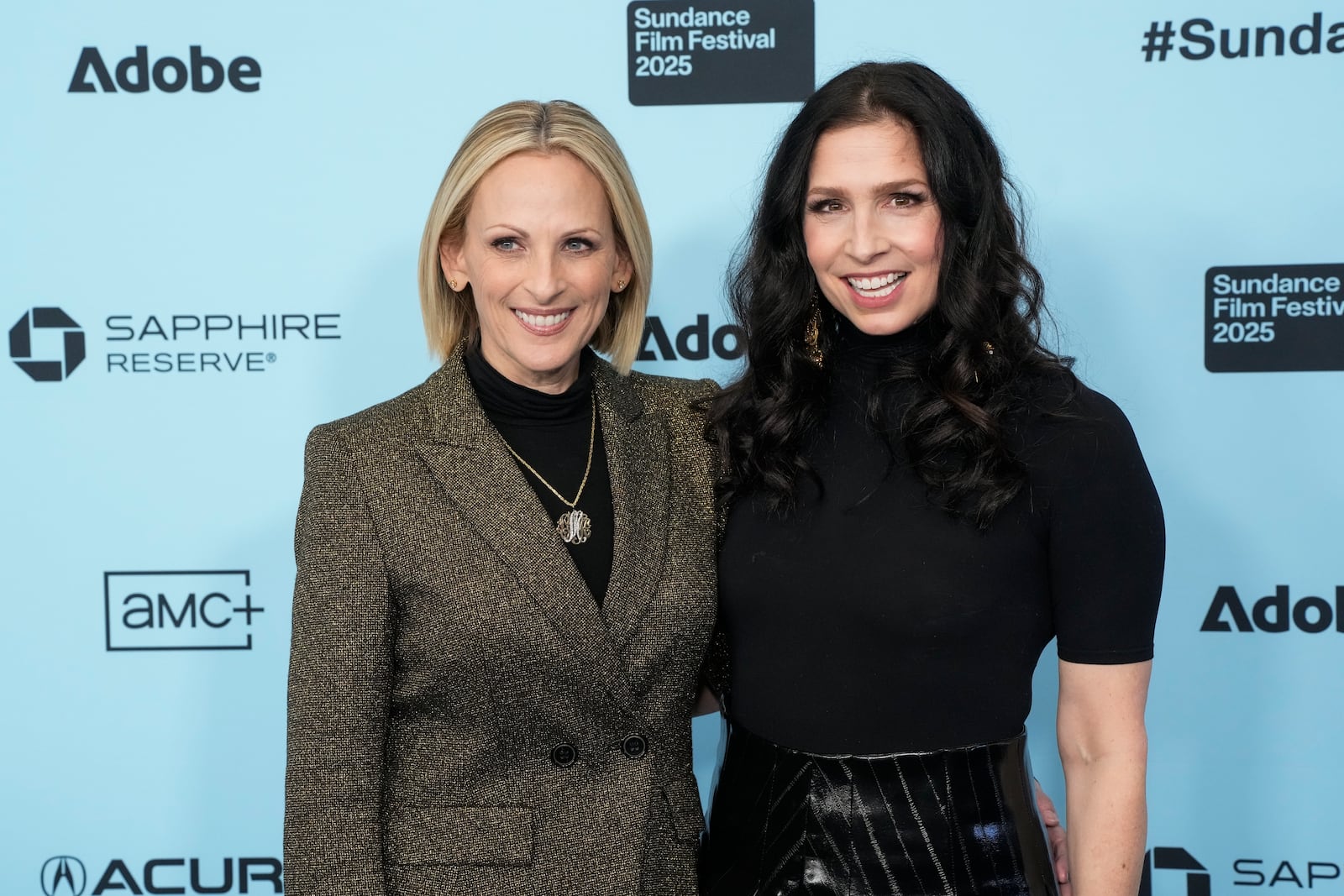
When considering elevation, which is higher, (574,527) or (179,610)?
(574,527)

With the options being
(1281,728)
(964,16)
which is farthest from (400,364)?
Answer: (1281,728)

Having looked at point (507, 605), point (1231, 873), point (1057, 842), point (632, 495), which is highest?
point (632, 495)

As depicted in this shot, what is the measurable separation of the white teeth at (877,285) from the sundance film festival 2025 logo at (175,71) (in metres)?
1.43

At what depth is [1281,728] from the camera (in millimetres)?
2377

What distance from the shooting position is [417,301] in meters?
2.37

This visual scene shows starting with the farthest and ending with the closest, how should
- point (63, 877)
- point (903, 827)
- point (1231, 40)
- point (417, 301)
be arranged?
point (63, 877) → point (417, 301) → point (1231, 40) → point (903, 827)

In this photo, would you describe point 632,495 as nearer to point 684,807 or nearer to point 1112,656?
point 684,807

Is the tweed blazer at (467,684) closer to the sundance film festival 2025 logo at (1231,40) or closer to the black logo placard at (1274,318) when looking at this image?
the black logo placard at (1274,318)

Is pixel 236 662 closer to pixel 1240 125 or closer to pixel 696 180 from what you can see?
pixel 696 180

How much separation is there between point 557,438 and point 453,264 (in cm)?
29

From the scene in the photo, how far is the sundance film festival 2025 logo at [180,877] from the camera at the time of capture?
249cm

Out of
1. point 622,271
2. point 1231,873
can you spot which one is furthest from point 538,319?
point 1231,873

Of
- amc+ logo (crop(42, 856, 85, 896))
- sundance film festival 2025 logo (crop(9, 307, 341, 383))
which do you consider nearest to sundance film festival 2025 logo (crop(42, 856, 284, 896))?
amc+ logo (crop(42, 856, 85, 896))

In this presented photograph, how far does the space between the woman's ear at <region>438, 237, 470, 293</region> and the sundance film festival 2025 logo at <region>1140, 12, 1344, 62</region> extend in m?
1.45
